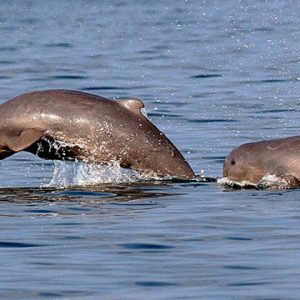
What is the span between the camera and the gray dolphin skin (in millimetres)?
15398

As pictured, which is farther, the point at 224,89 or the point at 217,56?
the point at 217,56

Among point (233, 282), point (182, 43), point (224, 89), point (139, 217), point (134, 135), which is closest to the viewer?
point (233, 282)

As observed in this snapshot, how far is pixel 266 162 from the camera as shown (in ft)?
52.1

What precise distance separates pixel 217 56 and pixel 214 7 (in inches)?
839

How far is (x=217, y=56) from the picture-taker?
3516 cm

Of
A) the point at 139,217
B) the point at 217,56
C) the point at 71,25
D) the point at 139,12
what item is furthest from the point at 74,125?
the point at 139,12

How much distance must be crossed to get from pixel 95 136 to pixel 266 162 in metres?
1.80

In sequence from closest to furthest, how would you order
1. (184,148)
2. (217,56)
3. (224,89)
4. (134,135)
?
(134,135) → (184,148) → (224,89) → (217,56)

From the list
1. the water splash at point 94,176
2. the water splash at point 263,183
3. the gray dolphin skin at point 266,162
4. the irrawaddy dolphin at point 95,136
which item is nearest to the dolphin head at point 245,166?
the gray dolphin skin at point 266,162

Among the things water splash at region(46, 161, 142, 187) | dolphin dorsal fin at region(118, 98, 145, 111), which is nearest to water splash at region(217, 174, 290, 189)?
water splash at region(46, 161, 142, 187)

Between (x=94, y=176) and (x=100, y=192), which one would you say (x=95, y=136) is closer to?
(x=94, y=176)

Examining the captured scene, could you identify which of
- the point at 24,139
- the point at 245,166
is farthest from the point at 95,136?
the point at 245,166

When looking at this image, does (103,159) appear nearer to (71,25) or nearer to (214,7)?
(71,25)

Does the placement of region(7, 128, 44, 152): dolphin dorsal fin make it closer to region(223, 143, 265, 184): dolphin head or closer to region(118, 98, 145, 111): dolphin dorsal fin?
region(118, 98, 145, 111): dolphin dorsal fin
